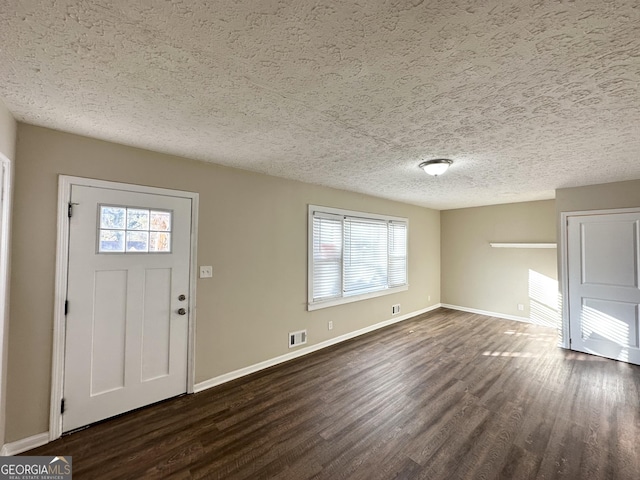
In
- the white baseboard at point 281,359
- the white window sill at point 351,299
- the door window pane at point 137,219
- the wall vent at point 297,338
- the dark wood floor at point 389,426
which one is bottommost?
the dark wood floor at point 389,426

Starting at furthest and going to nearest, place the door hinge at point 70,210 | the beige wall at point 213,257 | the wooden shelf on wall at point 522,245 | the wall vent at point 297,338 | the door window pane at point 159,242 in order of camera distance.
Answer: the wooden shelf on wall at point 522,245 < the wall vent at point 297,338 < the door window pane at point 159,242 < the door hinge at point 70,210 < the beige wall at point 213,257

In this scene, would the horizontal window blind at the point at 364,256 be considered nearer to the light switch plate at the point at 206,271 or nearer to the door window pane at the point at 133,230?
the light switch plate at the point at 206,271

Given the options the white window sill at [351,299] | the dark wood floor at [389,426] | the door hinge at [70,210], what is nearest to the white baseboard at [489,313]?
the white window sill at [351,299]

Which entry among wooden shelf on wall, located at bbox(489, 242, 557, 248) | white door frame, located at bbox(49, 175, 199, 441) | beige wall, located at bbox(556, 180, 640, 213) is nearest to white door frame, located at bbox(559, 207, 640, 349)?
beige wall, located at bbox(556, 180, 640, 213)

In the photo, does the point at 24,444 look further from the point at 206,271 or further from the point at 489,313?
the point at 489,313

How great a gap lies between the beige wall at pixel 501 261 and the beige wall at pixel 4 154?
7068 mm

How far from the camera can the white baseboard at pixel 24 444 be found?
192cm

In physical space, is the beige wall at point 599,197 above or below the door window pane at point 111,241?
above

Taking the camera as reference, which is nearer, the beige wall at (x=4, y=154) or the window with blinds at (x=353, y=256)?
the beige wall at (x=4, y=154)

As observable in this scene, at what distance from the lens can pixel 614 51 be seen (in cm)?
123

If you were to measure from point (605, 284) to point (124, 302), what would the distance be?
19.3 feet

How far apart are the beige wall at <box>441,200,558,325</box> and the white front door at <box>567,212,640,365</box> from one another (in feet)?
4.02

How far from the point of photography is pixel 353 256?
4.54 meters

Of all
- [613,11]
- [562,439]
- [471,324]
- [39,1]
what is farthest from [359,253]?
[39,1]
